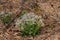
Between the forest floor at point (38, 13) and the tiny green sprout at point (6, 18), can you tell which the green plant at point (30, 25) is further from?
the tiny green sprout at point (6, 18)

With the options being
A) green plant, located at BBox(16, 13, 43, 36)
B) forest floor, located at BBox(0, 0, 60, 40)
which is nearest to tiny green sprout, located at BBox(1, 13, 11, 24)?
forest floor, located at BBox(0, 0, 60, 40)

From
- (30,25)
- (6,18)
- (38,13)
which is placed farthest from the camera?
(38,13)

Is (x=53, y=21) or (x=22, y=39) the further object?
(x=53, y=21)

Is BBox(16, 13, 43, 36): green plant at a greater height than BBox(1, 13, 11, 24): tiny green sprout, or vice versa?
BBox(1, 13, 11, 24): tiny green sprout

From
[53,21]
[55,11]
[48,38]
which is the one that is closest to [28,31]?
[48,38]

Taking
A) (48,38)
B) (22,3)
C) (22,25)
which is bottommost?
(48,38)

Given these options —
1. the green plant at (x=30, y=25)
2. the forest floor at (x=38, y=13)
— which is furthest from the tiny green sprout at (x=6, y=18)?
the green plant at (x=30, y=25)

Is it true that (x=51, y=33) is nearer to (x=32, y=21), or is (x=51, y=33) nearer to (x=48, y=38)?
(x=48, y=38)

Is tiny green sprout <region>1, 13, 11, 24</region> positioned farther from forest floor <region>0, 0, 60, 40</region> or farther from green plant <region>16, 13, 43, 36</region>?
green plant <region>16, 13, 43, 36</region>
